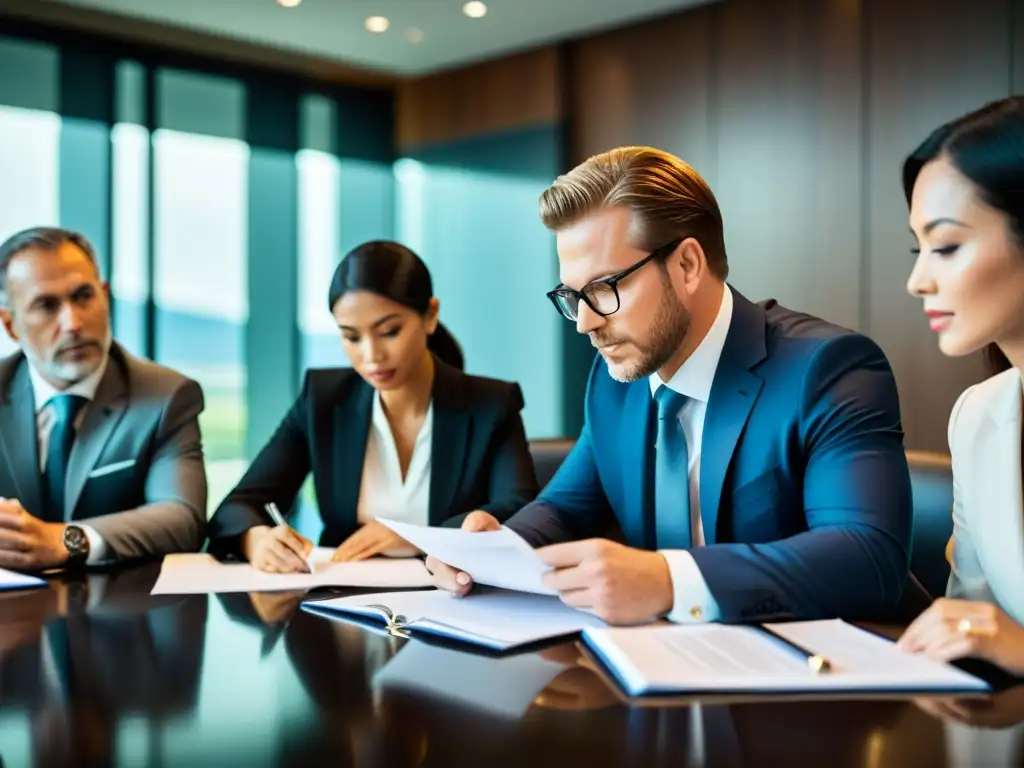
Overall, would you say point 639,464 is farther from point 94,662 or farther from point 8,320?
point 8,320

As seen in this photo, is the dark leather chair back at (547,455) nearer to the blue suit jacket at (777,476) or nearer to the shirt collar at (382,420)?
the shirt collar at (382,420)

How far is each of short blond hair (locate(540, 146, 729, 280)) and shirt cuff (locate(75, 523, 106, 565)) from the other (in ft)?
3.64

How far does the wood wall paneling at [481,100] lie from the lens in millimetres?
6863

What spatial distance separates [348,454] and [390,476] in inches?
5.4

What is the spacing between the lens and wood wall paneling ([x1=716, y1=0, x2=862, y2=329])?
5.40 meters

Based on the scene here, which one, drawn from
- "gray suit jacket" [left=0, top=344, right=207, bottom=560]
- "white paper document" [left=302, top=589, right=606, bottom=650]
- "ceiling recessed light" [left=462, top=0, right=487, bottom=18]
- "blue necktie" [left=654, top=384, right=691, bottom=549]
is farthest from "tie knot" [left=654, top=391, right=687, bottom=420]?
"ceiling recessed light" [left=462, top=0, right=487, bottom=18]

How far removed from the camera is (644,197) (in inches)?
68.8

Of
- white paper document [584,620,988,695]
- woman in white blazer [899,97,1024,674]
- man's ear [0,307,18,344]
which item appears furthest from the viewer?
man's ear [0,307,18,344]

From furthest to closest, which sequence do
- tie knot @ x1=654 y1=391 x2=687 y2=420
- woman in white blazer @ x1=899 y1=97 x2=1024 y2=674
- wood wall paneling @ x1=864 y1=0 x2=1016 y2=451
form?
wood wall paneling @ x1=864 y1=0 x2=1016 y2=451 < tie knot @ x1=654 y1=391 x2=687 y2=420 < woman in white blazer @ x1=899 y1=97 x2=1024 y2=674

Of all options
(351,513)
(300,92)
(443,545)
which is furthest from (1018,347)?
(300,92)

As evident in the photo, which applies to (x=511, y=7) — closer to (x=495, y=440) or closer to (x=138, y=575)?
(x=495, y=440)

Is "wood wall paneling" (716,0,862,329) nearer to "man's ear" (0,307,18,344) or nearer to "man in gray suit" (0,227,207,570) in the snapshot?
"man in gray suit" (0,227,207,570)

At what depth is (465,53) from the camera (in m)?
7.08

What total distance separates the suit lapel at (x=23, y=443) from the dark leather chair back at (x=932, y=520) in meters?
1.94
